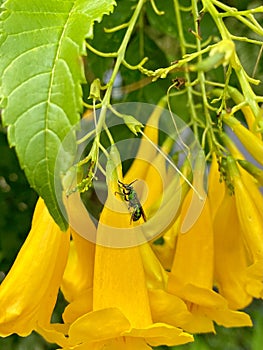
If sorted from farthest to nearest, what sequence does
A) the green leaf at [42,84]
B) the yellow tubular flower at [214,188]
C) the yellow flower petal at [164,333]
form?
the yellow tubular flower at [214,188], the yellow flower petal at [164,333], the green leaf at [42,84]

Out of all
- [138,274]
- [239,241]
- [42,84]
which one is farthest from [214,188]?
[42,84]

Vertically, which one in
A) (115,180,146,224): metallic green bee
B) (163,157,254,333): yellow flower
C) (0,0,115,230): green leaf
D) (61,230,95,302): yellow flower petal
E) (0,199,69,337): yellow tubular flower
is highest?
(0,0,115,230): green leaf

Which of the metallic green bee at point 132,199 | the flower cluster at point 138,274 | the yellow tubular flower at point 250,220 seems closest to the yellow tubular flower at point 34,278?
the flower cluster at point 138,274

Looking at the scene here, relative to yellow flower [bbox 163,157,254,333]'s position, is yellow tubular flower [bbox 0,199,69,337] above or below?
above

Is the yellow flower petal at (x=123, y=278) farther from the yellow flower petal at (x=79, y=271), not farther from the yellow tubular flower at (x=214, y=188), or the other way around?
the yellow tubular flower at (x=214, y=188)

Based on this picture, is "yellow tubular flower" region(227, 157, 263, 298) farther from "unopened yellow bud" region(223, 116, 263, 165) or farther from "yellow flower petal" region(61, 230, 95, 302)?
"yellow flower petal" region(61, 230, 95, 302)

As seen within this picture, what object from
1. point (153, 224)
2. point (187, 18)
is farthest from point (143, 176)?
point (187, 18)

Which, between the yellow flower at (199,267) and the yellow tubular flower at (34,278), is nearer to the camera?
the yellow tubular flower at (34,278)

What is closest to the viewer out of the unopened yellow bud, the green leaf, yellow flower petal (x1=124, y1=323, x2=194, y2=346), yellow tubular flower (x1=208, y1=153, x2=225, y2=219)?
the green leaf

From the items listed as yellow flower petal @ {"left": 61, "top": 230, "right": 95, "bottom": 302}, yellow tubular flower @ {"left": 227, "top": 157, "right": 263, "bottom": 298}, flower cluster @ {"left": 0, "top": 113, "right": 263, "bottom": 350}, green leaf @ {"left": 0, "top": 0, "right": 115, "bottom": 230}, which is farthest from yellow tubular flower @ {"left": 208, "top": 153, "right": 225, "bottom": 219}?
green leaf @ {"left": 0, "top": 0, "right": 115, "bottom": 230}
